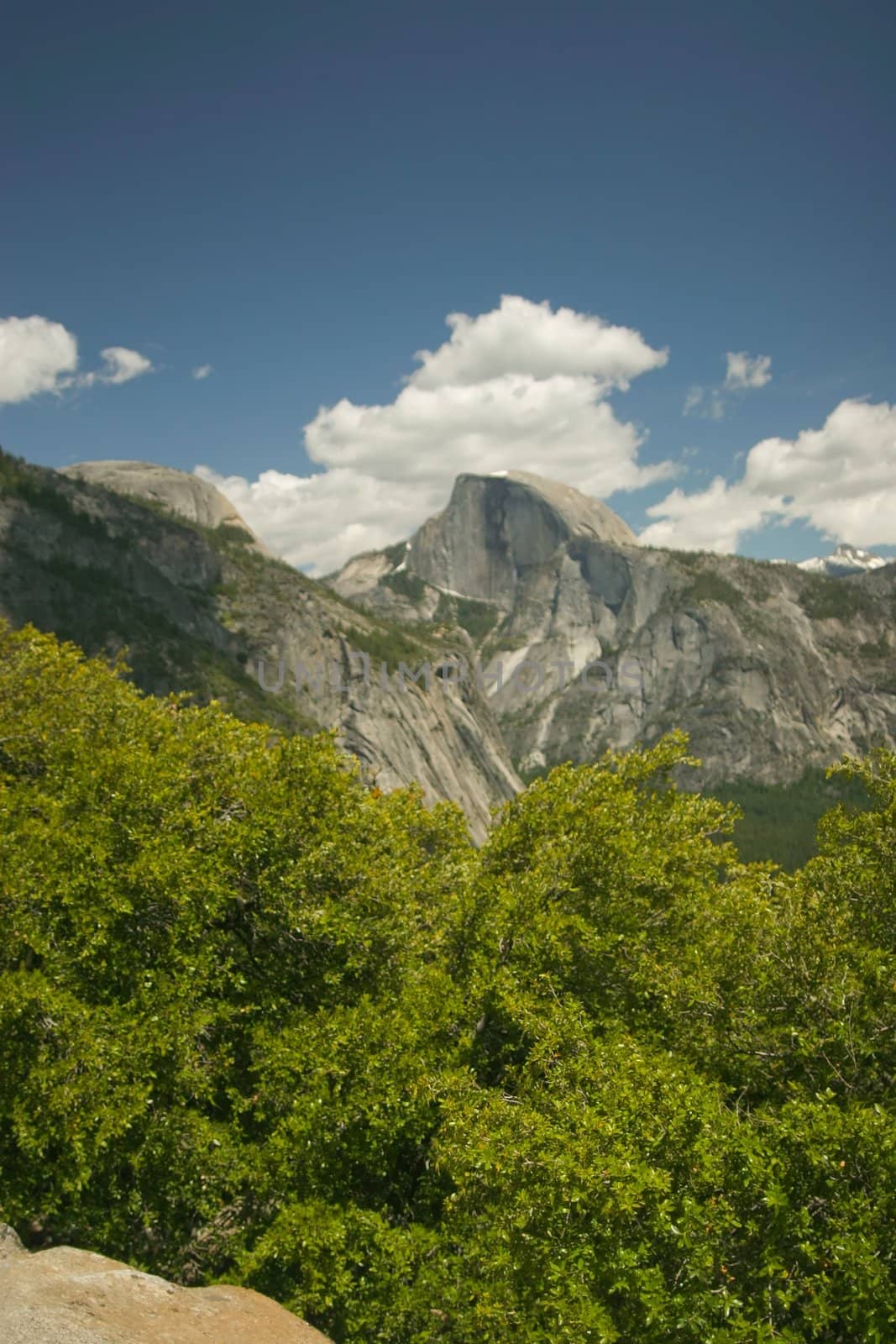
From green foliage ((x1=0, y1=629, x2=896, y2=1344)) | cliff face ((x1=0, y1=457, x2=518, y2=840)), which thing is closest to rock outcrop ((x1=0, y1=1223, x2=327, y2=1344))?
green foliage ((x1=0, y1=629, x2=896, y2=1344))

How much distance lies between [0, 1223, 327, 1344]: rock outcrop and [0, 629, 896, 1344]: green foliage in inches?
64.4

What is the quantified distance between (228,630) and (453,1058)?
14968 cm

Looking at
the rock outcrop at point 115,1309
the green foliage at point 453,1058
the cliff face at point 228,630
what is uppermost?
the cliff face at point 228,630

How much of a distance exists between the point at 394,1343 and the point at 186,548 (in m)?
172

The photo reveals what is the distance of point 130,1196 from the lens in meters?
14.0

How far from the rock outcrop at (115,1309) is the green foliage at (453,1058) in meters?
1.64

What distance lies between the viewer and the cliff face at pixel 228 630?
124 metres

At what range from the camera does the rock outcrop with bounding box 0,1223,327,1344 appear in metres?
9.01

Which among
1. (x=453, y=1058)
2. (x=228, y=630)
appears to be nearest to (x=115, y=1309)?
(x=453, y=1058)

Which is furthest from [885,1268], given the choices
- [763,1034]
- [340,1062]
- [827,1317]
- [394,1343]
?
[340,1062]

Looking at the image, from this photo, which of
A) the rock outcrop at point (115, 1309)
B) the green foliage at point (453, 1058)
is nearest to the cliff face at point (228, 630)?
the green foliage at point (453, 1058)

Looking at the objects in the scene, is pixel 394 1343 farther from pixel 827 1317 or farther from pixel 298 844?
pixel 298 844

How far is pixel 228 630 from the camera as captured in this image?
6220 inches

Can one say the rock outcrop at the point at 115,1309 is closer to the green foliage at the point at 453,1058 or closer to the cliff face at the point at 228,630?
the green foliage at the point at 453,1058
